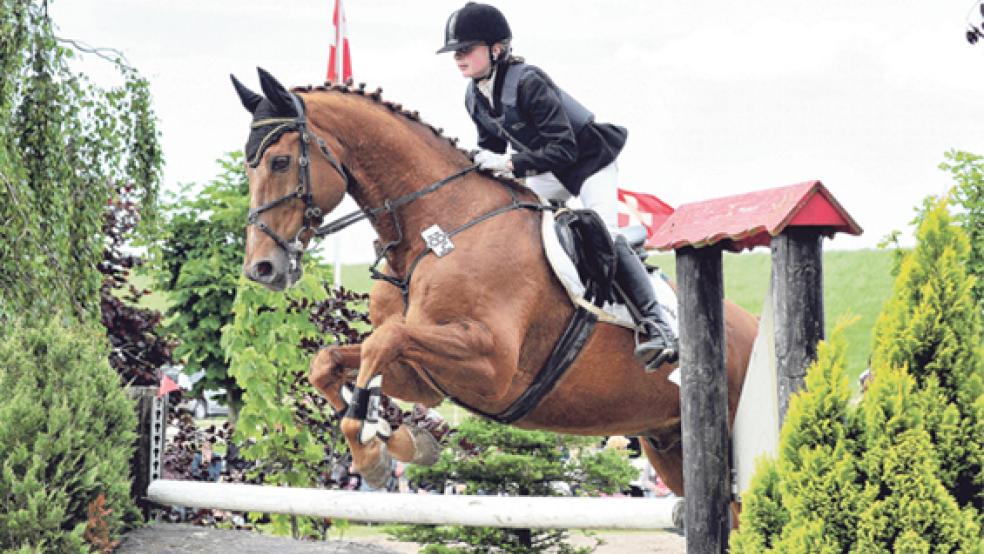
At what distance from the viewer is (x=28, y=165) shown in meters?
7.71

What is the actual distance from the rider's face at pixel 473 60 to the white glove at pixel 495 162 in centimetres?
32

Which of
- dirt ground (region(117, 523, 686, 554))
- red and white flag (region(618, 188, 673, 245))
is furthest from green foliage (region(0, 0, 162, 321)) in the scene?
red and white flag (region(618, 188, 673, 245))

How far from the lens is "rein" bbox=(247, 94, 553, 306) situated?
13.6ft

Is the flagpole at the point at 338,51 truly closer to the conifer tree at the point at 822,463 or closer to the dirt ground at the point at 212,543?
the dirt ground at the point at 212,543

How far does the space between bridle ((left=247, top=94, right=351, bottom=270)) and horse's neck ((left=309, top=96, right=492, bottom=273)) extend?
13 cm

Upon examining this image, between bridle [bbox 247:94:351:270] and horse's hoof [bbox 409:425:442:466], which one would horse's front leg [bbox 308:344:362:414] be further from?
bridle [bbox 247:94:351:270]

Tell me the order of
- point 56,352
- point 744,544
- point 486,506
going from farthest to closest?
point 56,352 → point 486,506 → point 744,544

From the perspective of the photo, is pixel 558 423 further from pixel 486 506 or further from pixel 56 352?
pixel 56 352

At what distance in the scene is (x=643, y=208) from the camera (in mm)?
13109

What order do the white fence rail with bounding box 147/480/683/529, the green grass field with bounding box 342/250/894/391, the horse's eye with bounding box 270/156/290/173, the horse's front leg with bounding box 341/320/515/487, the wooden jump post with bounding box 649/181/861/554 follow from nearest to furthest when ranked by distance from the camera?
1. the wooden jump post with bounding box 649/181/861/554
2. the horse's front leg with bounding box 341/320/515/487
3. the white fence rail with bounding box 147/480/683/529
4. the horse's eye with bounding box 270/156/290/173
5. the green grass field with bounding box 342/250/894/391

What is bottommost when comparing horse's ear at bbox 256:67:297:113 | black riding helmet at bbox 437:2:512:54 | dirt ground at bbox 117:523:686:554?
dirt ground at bbox 117:523:686:554

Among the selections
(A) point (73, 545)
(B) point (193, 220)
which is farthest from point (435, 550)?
(B) point (193, 220)

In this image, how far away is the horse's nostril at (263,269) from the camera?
407 cm

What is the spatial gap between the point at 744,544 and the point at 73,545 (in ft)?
11.1
